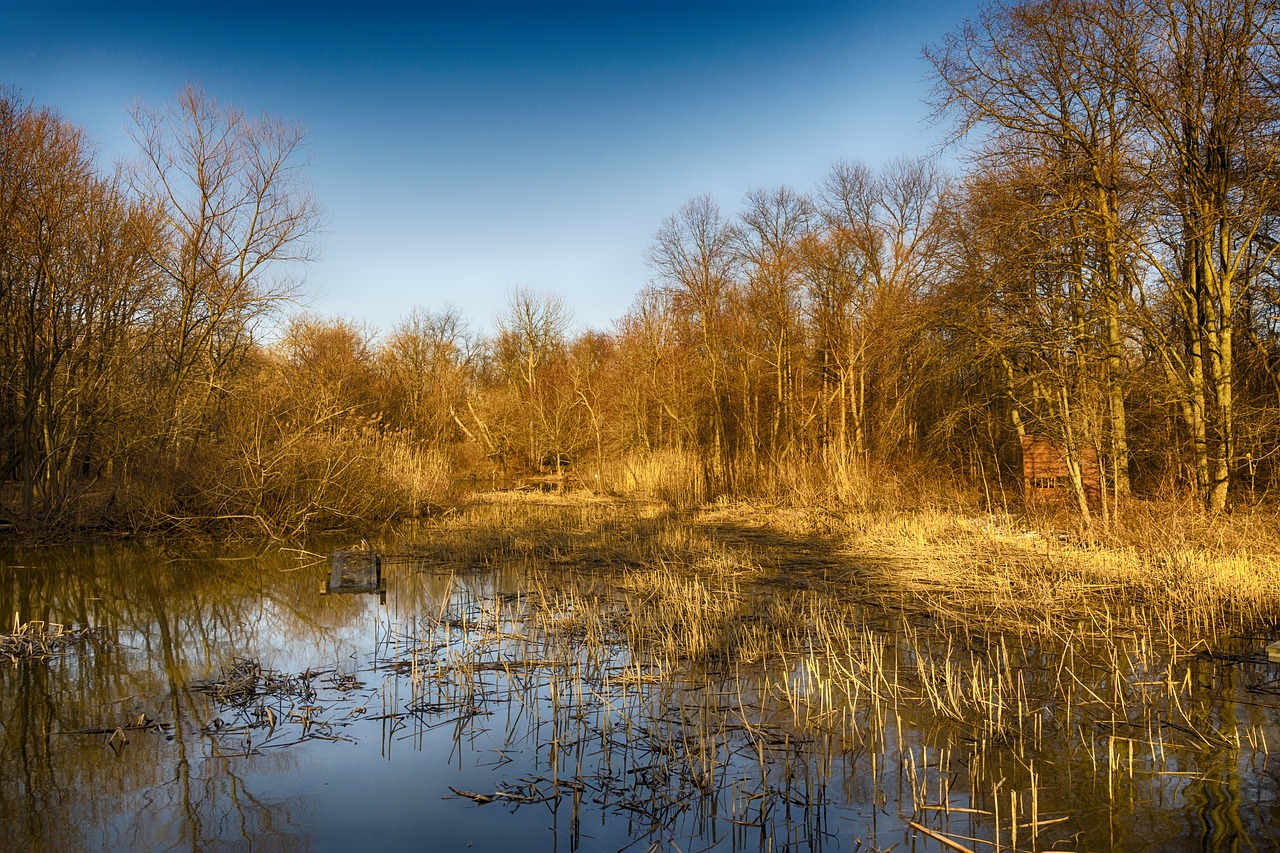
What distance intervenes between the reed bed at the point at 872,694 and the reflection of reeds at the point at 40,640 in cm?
269

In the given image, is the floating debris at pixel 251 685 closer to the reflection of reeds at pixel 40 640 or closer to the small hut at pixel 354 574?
the reflection of reeds at pixel 40 640

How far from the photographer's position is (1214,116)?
11258mm

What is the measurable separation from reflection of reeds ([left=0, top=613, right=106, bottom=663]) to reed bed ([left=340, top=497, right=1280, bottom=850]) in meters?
2.69

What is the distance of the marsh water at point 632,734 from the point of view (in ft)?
12.2

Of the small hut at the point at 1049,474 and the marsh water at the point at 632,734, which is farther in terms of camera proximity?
the small hut at the point at 1049,474

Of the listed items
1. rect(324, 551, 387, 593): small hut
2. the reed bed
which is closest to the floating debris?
the reed bed

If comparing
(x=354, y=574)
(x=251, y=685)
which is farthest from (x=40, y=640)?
(x=354, y=574)

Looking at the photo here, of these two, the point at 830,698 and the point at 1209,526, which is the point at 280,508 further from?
the point at 1209,526

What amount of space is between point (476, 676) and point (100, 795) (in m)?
2.46

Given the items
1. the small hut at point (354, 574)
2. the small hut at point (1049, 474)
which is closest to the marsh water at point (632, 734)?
the small hut at point (354, 574)

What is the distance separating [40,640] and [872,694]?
262 inches

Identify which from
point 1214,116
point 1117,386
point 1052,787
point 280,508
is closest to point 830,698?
point 1052,787

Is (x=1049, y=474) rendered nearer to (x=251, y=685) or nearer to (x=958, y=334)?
(x=958, y=334)

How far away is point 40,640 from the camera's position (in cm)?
691
